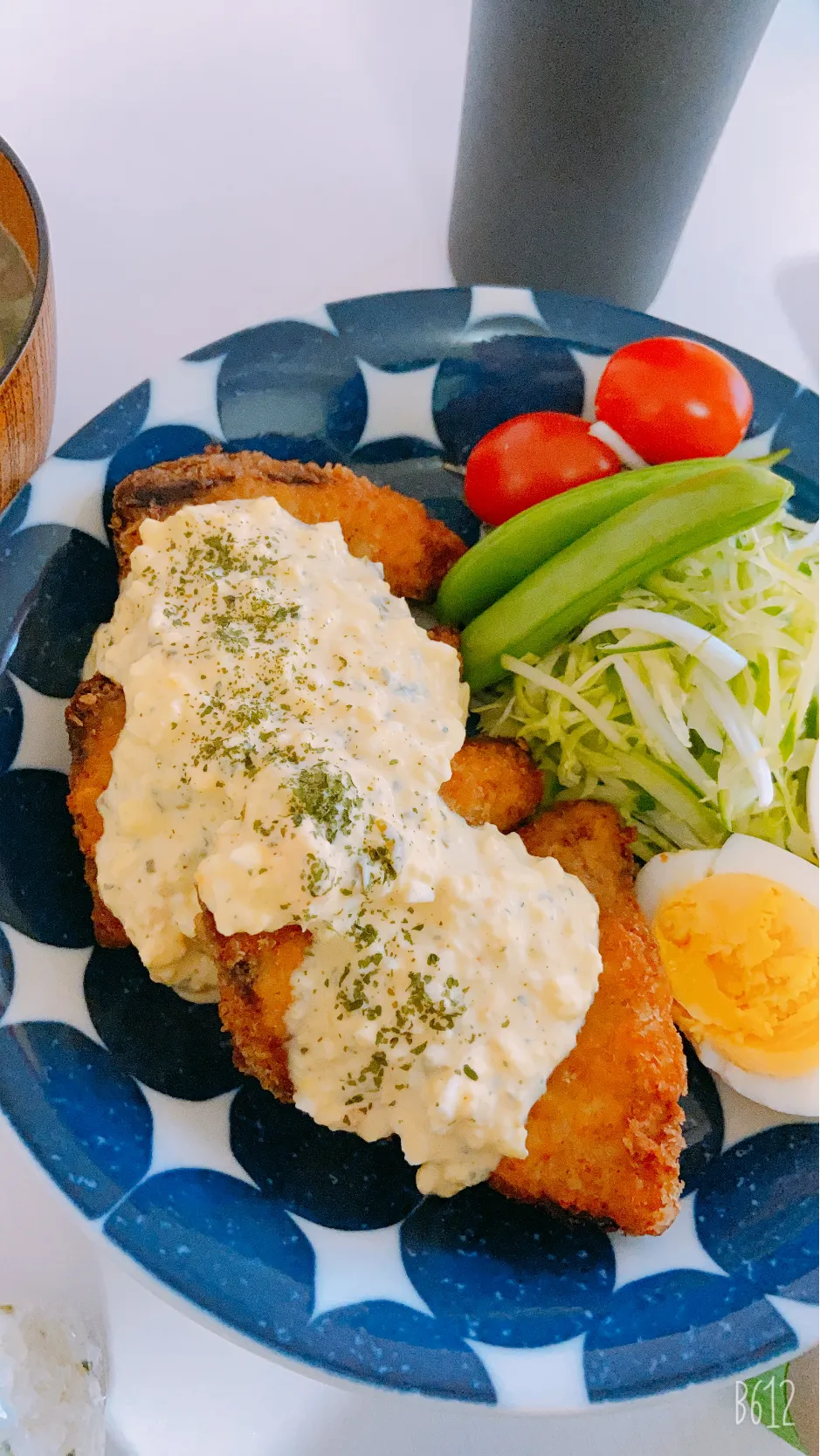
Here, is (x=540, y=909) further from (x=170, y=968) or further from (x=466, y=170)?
(x=466, y=170)

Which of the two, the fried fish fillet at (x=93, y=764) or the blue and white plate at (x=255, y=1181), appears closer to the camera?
the blue and white plate at (x=255, y=1181)

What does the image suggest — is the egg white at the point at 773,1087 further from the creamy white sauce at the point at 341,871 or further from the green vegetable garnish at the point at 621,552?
the green vegetable garnish at the point at 621,552

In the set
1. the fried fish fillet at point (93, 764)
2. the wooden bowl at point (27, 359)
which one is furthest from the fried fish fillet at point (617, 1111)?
the wooden bowl at point (27, 359)

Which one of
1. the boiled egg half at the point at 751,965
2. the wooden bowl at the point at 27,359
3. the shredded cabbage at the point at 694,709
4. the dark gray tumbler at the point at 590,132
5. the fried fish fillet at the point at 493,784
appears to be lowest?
the boiled egg half at the point at 751,965

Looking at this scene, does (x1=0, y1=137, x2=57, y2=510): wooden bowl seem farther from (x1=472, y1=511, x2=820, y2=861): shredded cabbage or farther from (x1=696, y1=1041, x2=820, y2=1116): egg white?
(x1=696, y1=1041, x2=820, y2=1116): egg white

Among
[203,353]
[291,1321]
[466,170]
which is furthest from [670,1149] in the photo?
[466,170]

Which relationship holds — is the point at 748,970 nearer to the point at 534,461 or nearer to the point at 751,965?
the point at 751,965
